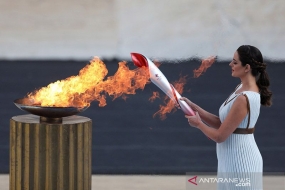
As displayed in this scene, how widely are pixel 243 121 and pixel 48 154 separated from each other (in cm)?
128

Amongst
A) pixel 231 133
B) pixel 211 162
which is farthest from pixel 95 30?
pixel 231 133

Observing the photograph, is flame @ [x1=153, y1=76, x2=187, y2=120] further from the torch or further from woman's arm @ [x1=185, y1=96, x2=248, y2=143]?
woman's arm @ [x1=185, y1=96, x2=248, y2=143]

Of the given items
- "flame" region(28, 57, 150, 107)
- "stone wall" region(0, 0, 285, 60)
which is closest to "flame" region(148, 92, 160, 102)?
"stone wall" region(0, 0, 285, 60)

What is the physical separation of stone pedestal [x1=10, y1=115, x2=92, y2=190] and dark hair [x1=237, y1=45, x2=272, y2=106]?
1214mm

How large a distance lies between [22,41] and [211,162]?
236 cm

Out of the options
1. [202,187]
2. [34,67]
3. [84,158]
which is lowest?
[202,187]

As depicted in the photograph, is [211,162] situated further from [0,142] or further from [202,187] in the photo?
[0,142]

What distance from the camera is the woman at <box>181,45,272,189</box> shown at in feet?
12.2

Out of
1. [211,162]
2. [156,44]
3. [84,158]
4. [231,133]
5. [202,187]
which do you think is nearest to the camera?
A: [231,133]

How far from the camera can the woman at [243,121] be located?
3719 mm

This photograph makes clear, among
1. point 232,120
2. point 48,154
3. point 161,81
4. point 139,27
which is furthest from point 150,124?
point 232,120

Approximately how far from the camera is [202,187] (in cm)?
616

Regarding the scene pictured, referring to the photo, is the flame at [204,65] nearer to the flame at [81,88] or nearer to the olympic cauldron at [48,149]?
the flame at [81,88]

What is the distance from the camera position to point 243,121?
3.76 meters
